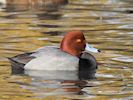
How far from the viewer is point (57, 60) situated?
41.0 feet

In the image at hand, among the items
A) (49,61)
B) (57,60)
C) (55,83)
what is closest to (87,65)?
(57,60)

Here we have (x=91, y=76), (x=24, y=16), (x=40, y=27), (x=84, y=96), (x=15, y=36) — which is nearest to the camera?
(x=84, y=96)

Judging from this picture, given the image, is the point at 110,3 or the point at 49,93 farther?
the point at 110,3

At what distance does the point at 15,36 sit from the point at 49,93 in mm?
5531

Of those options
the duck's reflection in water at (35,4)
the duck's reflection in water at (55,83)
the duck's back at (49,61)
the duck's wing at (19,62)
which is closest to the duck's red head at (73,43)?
the duck's back at (49,61)

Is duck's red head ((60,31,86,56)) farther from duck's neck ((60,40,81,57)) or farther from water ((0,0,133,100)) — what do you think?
water ((0,0,133,100))

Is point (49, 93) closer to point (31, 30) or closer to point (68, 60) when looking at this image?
point (68, 60)

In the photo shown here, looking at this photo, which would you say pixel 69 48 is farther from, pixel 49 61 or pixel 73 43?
pixel 49 61

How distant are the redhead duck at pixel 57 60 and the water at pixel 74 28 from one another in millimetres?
218

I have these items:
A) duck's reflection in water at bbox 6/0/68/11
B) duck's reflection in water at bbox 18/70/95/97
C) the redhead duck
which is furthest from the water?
the redhead duck

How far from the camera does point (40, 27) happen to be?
57.3 ft

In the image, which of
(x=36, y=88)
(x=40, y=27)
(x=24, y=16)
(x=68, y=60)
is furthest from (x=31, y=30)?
(x=36, y=88)

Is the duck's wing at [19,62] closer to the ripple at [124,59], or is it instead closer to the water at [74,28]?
the water at [74,28]

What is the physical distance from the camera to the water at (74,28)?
35.9 ft
